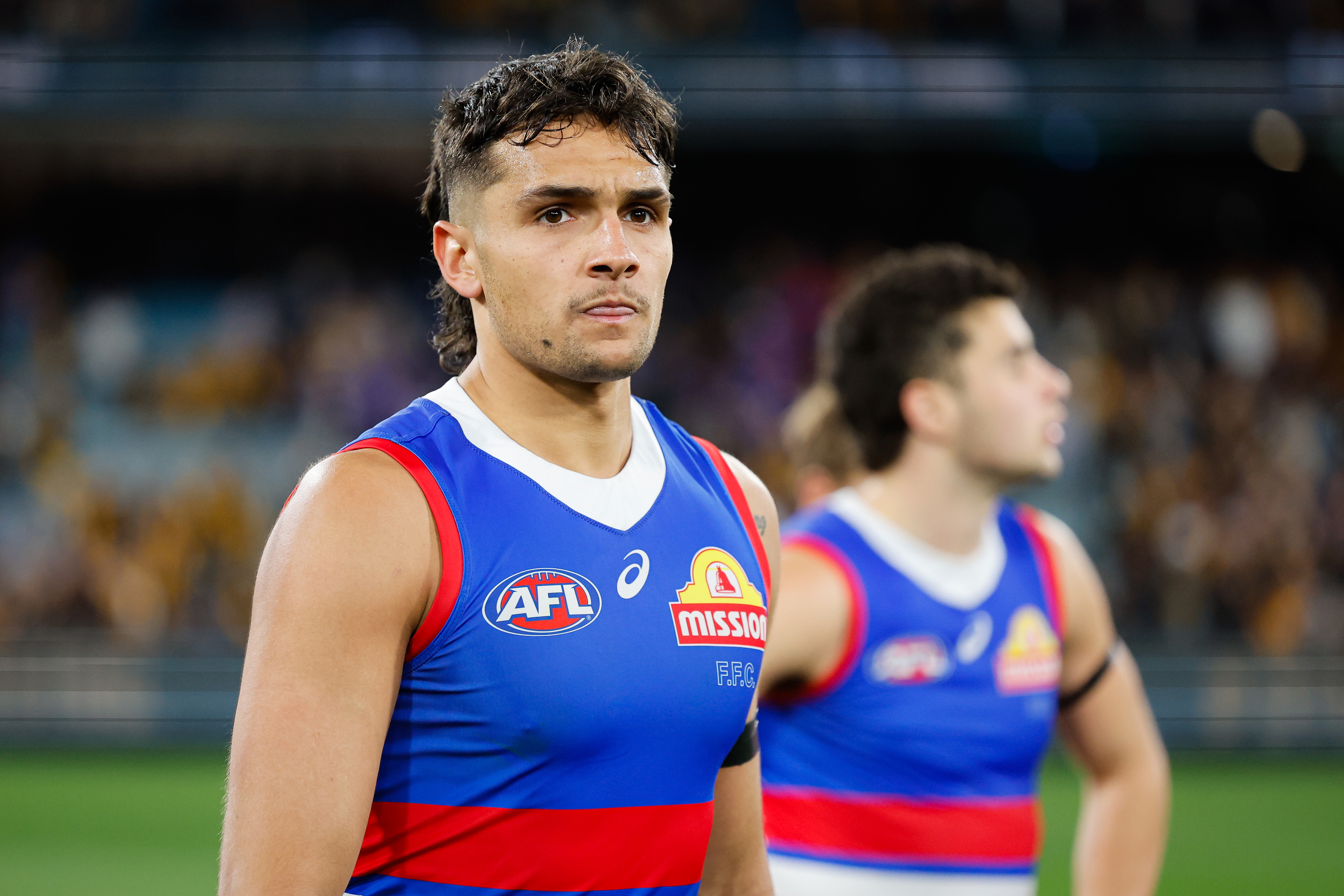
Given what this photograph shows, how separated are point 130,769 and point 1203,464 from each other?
9744mm

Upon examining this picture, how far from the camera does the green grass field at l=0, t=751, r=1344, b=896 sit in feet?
26.8

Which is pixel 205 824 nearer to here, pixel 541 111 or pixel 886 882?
pixel 886 882

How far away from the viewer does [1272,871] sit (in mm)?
8312

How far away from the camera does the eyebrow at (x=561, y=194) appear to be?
2.00 m

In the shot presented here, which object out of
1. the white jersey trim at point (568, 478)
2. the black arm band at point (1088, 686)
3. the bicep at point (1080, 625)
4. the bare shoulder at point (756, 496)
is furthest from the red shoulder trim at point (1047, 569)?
the white jersey trim at point (568, 478)

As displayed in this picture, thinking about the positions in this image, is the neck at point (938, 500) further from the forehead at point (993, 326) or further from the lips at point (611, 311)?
the lips at point (611, 311)

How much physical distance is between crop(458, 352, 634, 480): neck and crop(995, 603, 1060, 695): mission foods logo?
4.76 ft

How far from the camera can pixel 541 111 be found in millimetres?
2033

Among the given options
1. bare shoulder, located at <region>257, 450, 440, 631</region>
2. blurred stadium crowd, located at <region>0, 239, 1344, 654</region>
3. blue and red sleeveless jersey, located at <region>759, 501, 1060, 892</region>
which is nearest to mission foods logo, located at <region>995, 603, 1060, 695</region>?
blue and red sleeveless jersey, located at <region>759, 501, 1060, 892</region>

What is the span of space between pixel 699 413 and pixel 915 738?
11084 mm

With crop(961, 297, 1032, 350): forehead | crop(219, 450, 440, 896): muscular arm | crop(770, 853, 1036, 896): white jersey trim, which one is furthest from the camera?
crop(961, 297, 1032, 350): forehead

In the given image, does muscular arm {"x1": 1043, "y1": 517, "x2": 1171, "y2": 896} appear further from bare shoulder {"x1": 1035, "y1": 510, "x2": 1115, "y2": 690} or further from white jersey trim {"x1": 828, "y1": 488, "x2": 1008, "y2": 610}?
white jersey trim {"x1": 828, "y1": 488, "x2": 1008, "y2": 610}

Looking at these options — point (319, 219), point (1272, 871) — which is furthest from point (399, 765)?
point (319, 219)

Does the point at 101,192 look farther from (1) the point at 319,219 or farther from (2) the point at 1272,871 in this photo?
(2) the point at 1272,871
